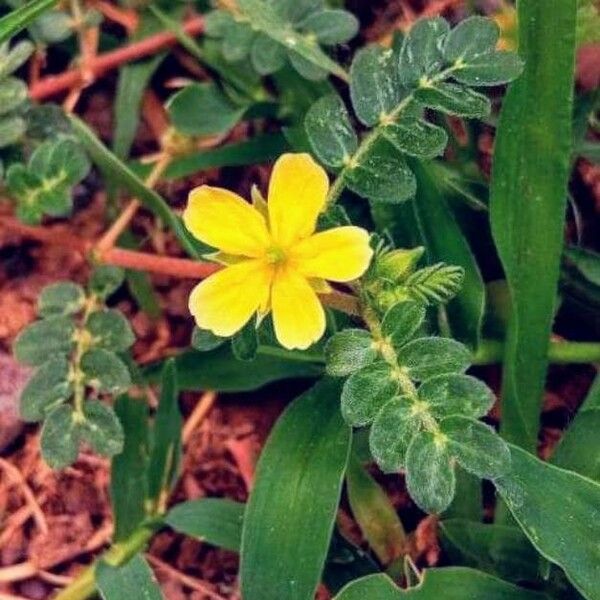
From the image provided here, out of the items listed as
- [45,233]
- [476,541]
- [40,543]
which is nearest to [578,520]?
[476,541]

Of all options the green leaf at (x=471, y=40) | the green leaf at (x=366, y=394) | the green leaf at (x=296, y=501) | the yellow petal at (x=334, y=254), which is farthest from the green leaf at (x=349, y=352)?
the green leaf at (x=471, y=40)

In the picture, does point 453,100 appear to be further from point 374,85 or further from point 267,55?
point 267,55

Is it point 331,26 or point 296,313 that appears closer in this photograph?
point 296,313

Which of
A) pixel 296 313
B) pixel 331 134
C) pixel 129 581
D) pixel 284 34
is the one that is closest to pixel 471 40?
pixel 331 134

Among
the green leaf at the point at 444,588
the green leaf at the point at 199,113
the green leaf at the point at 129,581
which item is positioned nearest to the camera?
the green leaf at the point at 444,588

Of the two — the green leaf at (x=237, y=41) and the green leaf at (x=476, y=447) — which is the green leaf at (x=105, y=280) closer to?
the green leaf at (x=237, y=41)

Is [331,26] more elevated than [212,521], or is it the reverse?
[331,26]
